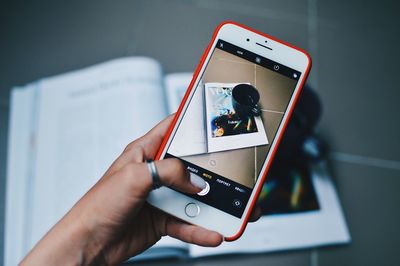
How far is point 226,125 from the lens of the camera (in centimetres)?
39

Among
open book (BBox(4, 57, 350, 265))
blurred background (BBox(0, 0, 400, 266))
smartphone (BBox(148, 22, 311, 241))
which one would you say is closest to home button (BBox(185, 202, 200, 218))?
smartphone (BBox(148, 22, 311, 241))

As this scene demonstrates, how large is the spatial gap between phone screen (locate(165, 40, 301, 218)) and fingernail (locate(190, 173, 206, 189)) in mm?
10

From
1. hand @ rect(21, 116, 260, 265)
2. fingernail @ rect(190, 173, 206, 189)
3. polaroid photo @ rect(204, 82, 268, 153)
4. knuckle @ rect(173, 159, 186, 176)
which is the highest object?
polaroid photo @ rect(204, 82, 268, 153)

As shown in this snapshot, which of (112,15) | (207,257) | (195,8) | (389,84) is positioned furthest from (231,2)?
(207,257)

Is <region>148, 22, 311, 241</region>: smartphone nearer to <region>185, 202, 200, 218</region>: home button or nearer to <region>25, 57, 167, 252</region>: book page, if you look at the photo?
<region>185, 202, 200, 218</region>: home button

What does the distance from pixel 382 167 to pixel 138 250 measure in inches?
17.8

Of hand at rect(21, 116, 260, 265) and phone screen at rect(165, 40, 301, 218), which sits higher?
phone screen at rect(165, 40, 301, 218)

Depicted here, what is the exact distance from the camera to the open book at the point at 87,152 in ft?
1.69

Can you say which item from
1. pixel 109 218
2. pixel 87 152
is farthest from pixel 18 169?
pixel 109 218

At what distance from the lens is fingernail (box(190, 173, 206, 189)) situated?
353mm

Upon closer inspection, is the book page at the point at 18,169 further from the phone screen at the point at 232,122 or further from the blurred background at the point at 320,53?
the phone screen at the point at 232,122

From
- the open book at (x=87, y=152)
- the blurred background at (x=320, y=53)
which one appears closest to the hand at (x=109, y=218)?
the open book at (x=87, y=152)

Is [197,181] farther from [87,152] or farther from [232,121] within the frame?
[87,152]

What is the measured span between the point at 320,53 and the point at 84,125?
0.46 meters
